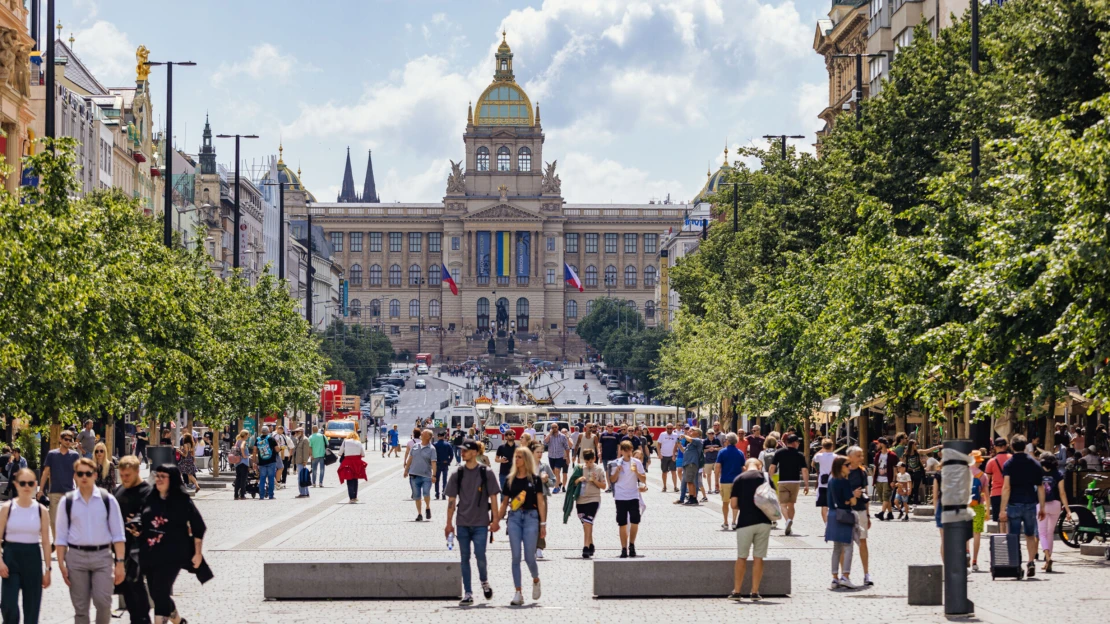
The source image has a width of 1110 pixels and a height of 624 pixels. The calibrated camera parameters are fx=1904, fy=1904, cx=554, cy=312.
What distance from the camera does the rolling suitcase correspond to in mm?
19219

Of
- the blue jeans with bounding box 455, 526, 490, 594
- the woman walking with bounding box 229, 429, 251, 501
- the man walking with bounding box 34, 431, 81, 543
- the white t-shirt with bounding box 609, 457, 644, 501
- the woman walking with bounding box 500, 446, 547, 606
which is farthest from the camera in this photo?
the woman walking with bounding box 229, 429, 251, 501

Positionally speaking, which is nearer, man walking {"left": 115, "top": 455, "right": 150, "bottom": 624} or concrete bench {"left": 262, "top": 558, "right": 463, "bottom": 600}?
man walking {"left": 115, "top": 455, "right": 150, "bottom": 624}

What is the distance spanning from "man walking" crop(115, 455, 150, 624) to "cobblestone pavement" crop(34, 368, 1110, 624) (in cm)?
152

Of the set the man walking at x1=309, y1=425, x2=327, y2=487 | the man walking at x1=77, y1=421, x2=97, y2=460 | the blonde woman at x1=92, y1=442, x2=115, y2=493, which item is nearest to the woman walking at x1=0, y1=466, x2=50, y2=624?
the blonde woman at x1=92, y1=442, x2=115, y2=493

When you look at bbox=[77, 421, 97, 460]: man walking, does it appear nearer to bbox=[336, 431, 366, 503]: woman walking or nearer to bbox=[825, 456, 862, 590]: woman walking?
bbox=[336, 431, 366, 503]: woman walking

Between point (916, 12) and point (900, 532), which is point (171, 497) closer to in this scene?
point (900, 532)

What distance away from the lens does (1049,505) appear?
2120cm

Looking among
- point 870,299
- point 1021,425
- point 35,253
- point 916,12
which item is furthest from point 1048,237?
point 916,12

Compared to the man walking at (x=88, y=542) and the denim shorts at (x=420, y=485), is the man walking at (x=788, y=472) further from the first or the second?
the man walking at (x=88, y=542)

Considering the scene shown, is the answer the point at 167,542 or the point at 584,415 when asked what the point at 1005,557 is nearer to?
the point at 167,542

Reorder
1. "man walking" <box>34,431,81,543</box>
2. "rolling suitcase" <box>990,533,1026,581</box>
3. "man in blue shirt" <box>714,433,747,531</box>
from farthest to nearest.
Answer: "man in blue shirt" <box>714,433,747,531</box>, "man walking" <box>34,431,81,543</box>, "rolling suitcase" <box>990,533,1026,581</box>

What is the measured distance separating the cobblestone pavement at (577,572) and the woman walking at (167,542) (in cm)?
151

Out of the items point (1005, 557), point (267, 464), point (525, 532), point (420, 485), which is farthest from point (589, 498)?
point (267, 464)

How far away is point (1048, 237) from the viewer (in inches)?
875
